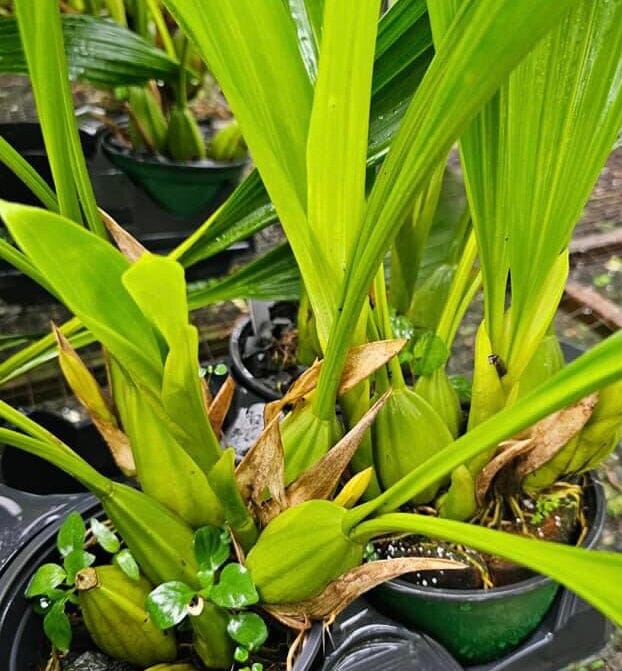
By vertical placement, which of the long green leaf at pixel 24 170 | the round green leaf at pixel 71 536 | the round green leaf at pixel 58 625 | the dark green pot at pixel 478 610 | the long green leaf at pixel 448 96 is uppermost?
the long green leaf at pixel 448 96

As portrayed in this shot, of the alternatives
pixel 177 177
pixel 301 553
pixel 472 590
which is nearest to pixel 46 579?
pixel 301 553

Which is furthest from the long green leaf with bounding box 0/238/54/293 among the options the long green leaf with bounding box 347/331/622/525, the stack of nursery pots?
the long green leaf with bounding box 347/331/622/525

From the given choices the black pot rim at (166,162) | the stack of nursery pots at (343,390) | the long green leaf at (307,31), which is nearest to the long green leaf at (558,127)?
the stack of nursery pots at (343,390)

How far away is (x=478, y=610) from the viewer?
0.43m

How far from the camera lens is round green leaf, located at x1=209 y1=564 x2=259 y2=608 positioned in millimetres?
356

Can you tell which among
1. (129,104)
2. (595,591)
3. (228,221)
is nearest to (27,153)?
(129,104)

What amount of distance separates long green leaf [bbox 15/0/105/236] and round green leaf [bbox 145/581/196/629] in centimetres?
21

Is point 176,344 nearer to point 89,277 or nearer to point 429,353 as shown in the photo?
point 89,277

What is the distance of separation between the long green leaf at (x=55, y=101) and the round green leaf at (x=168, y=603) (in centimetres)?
21

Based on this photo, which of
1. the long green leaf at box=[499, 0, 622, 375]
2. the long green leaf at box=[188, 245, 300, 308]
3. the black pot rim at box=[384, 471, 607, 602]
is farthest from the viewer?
the long green leaf at box=[188, 245, 300, 308]

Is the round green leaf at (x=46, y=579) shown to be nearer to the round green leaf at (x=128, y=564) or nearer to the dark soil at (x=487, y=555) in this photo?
the round green leaf at (x=128, y=564)

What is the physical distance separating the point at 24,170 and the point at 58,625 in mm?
261

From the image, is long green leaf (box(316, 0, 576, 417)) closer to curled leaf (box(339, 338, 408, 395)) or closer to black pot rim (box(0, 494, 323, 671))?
curled leaf (box(339, 338, 408, 395))

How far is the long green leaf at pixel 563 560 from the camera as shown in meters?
0.21
